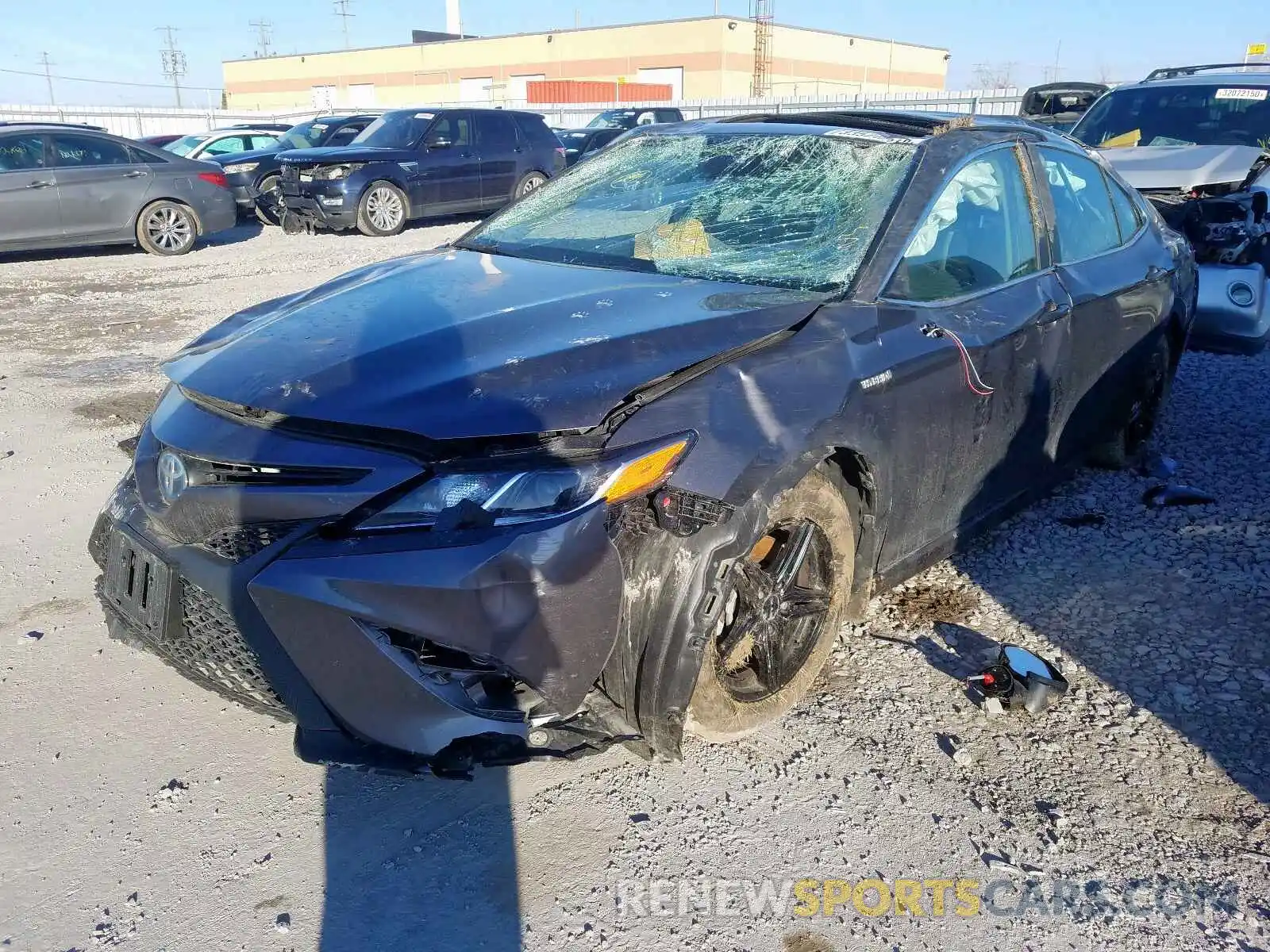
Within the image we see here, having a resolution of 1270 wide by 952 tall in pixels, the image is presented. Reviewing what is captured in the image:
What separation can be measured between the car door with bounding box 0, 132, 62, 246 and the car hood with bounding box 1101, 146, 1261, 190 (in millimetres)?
10589

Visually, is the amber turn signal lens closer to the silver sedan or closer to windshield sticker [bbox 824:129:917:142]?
windshield sticker [bbox 824:129:917:142]

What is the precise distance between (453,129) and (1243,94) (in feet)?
32.3

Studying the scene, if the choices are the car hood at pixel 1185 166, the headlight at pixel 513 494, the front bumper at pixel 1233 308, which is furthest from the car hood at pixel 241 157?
the headlight at pixel 513 494

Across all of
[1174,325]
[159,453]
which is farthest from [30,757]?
[1174,325]

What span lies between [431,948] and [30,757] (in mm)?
1375

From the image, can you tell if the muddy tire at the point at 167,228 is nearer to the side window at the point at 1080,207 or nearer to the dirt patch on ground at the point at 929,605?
the side window at the point at 1080,207

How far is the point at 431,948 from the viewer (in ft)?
7.01

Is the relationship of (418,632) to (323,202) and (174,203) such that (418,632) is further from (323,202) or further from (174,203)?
(323,202)

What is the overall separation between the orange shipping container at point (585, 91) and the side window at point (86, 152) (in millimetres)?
46067

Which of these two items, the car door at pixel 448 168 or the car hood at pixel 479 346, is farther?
the car door at pixel 448 168

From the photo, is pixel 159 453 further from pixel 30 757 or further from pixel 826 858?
pixel 826 858

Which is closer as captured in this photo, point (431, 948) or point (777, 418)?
point (431, 948)

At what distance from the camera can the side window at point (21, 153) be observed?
1074 cm

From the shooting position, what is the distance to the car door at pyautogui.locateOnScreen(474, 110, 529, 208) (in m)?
14.5
